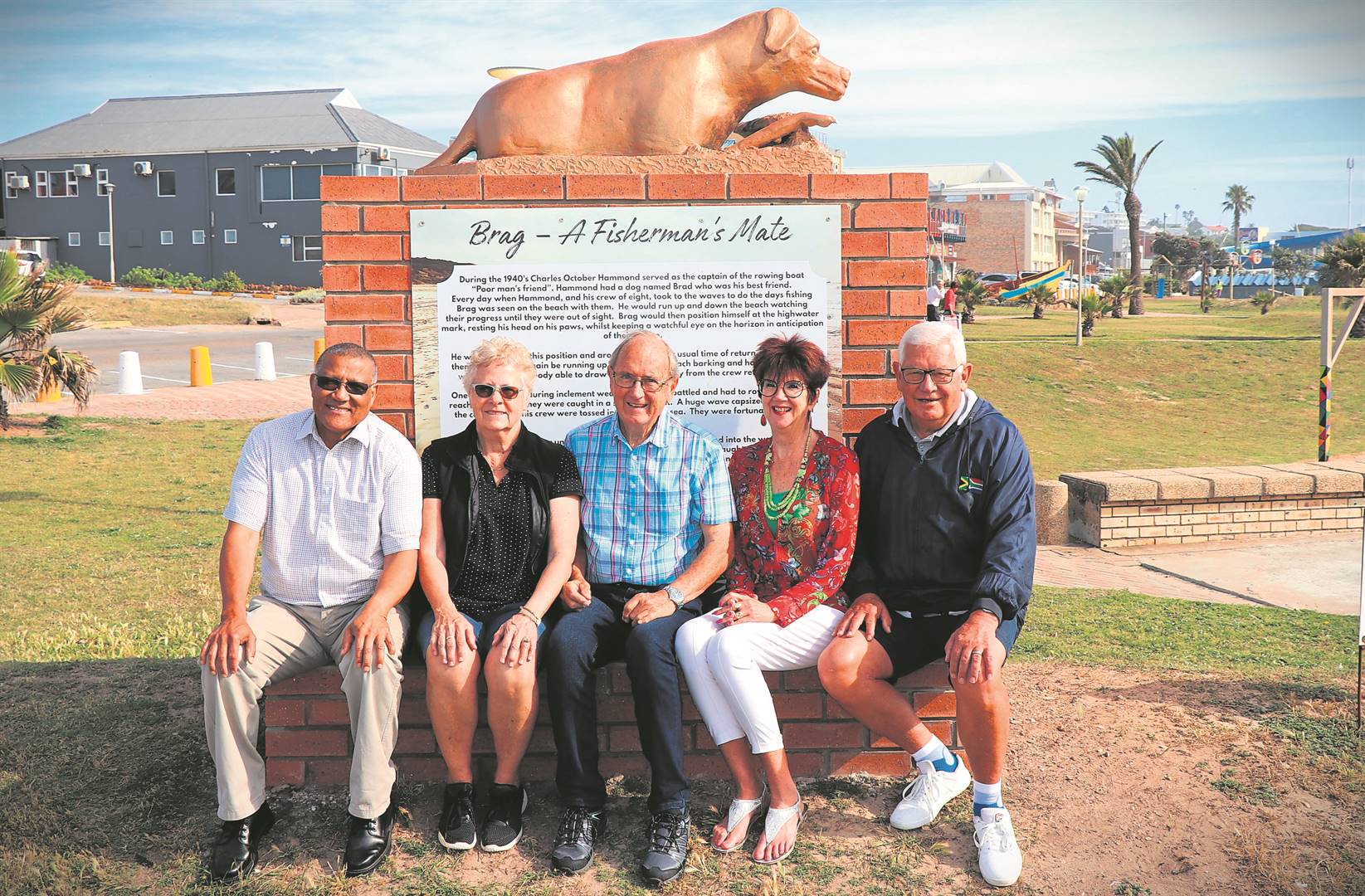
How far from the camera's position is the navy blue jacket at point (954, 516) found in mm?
3307

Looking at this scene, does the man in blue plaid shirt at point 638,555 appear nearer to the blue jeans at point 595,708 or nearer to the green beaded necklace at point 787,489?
the blue jeans at point 595,708

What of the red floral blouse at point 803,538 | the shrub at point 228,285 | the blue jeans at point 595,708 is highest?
the shrub at point 228,285

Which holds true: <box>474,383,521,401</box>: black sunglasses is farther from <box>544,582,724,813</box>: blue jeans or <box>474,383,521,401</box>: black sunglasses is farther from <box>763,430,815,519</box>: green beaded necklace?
<box>763,430,815,519</box>: green beaded necklace

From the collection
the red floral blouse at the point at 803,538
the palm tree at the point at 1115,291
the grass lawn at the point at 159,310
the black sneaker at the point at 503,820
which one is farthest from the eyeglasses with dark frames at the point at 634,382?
the palm tree at the point at 1115,291

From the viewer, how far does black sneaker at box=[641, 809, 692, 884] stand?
3.02m

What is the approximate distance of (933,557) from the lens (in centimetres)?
340

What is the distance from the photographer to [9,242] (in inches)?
1831

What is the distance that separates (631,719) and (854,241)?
6.04 feet

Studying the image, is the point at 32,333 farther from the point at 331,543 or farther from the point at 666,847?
the point at 666,847

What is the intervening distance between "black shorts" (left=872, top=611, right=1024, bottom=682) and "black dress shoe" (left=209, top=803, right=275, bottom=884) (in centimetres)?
188

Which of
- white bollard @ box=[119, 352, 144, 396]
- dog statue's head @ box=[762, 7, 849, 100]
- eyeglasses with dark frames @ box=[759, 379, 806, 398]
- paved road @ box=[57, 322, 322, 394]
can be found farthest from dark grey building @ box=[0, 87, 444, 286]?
eyeglasses with dark frames @ box=[759, 379, 806, 398]

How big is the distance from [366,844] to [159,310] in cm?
3080

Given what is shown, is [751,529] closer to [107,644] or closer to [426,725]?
[426,725]

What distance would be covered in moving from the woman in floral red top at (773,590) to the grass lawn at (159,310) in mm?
28251
